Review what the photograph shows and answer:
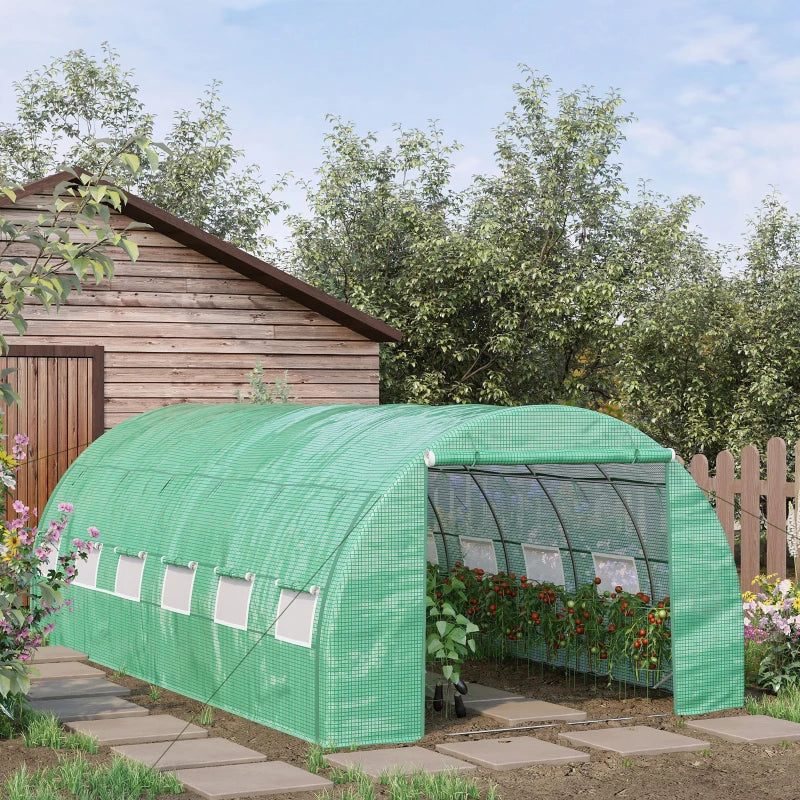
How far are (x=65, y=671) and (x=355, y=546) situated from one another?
377cm

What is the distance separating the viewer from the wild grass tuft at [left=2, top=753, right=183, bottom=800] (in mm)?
6340

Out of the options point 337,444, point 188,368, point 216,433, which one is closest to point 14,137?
point 188,368

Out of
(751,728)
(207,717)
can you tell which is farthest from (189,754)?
(751,728)

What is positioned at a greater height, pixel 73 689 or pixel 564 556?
pixel 564 556

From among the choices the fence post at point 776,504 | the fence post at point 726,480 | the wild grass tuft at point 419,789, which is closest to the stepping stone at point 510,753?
the wild grass tuft at point 419,789

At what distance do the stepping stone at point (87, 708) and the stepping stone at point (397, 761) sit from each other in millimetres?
1914

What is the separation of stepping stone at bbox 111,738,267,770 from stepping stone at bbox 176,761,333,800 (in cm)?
13

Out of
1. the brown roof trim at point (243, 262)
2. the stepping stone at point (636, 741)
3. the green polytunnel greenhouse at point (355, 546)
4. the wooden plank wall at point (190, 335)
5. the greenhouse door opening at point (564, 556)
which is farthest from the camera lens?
the wooden plank wall at point (190, 335)

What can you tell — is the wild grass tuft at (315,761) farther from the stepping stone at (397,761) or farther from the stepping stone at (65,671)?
the stepping stone at (65,671)

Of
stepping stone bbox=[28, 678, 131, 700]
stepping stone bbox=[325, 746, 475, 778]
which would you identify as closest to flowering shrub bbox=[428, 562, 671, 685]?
stepping stone bbox=[325, 746, 475, 778]

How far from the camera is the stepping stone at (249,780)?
6516 mm

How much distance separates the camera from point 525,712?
8.66m

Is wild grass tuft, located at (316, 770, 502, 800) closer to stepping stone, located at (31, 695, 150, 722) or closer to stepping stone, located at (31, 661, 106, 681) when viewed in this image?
stepping stone, located at (31, 695, 150, 722)

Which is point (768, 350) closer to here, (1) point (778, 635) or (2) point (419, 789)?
(1) point (778, 635)
